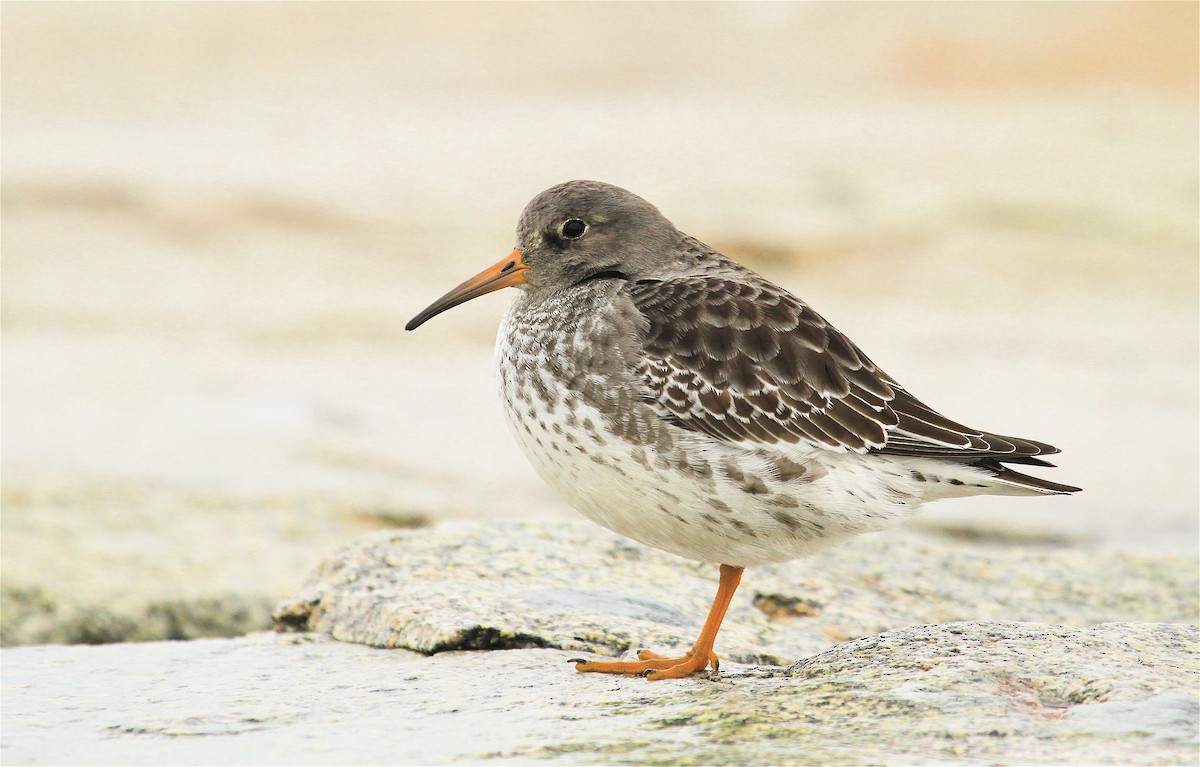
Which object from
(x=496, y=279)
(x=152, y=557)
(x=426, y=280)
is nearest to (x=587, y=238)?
(x=496, y=279)

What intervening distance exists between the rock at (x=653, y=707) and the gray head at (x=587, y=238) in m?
2.02

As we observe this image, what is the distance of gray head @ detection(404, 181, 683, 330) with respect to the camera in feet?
24.6

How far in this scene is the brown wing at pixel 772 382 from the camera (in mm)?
6477

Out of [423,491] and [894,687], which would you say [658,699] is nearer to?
[894,687]

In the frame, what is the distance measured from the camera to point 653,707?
5520mm

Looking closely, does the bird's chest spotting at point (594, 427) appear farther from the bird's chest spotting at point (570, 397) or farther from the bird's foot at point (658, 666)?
the bird's foot at point (658, 666)

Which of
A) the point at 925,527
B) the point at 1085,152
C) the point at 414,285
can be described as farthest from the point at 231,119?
the point at 925,527

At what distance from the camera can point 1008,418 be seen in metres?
17.0

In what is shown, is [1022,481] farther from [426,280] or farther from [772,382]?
[426,280]

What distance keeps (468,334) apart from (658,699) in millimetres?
15493

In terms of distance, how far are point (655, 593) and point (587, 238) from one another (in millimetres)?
1964

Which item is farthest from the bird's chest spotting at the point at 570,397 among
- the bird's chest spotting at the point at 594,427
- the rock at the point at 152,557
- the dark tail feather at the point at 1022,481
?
the rock at the point at 152,557

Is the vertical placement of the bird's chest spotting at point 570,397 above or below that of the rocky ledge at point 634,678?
above

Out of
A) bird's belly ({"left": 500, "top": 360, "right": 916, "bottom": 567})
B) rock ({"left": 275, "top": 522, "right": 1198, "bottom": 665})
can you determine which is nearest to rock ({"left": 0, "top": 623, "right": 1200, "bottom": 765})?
rock ({"left": 275, "top": 522, "right": 1198, "bottom": 665})
